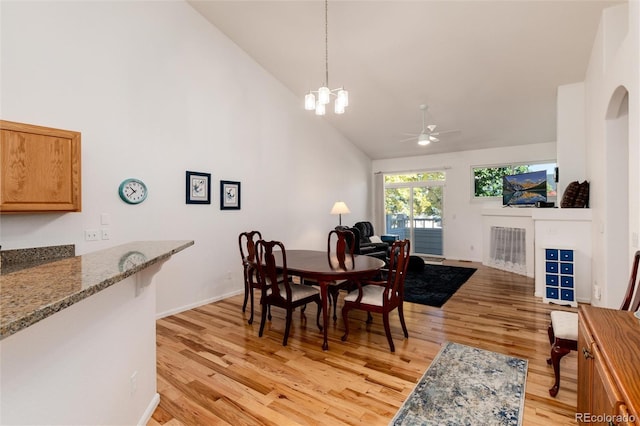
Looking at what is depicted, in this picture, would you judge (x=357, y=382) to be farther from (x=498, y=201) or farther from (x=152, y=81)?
(x=498, y=201)

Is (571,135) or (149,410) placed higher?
(571,135)

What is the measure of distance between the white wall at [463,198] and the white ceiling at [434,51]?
890 millimetres

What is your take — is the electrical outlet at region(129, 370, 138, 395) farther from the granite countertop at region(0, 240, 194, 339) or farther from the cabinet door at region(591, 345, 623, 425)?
the cabinet door at region(591, 345, 623, 425)

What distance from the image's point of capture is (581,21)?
3311mm

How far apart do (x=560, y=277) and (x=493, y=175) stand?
3.48 m

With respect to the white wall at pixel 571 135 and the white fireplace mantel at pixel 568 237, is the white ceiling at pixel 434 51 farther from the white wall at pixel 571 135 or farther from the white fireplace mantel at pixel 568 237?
the white fireplace mantel at pixel 568 237

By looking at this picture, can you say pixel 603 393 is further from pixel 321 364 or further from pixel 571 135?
pixel 571 135

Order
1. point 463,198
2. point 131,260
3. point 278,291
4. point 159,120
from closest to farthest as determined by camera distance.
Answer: point 131,260 → point 278,291 → point 159,120 → point 463,198

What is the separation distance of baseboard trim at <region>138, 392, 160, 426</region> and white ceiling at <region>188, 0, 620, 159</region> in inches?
163

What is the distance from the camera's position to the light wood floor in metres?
1.90

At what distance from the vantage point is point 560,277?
3930mm

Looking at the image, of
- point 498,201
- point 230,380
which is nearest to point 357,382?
point 230,380

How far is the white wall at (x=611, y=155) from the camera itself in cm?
212

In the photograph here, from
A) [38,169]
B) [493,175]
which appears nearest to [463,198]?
[493,175]
